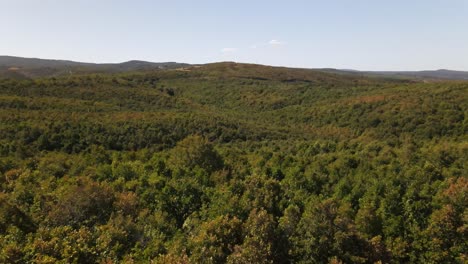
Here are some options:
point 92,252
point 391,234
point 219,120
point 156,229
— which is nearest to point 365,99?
point 219,120

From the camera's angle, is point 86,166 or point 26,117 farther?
point 26,117

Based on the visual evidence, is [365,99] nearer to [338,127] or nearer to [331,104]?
[331,104]

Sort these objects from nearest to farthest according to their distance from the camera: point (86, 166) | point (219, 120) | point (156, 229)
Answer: point (156, 229)
point (86, 166)
point (219, 120)

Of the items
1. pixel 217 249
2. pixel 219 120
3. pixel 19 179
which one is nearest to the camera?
pixel 217 249

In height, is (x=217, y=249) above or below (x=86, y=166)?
above

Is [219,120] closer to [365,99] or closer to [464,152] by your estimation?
[365,99]

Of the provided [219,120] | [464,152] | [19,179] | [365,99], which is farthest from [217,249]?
[365,99]
